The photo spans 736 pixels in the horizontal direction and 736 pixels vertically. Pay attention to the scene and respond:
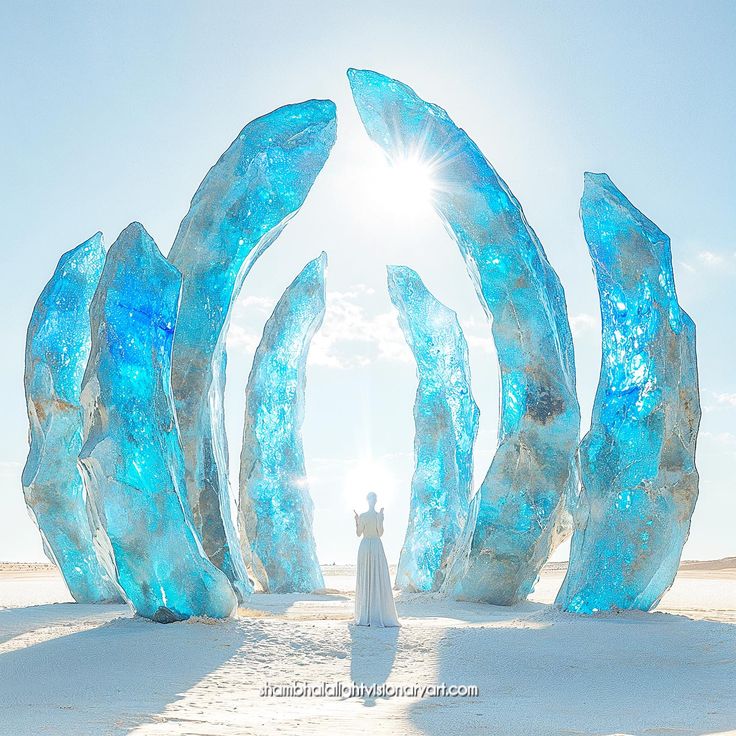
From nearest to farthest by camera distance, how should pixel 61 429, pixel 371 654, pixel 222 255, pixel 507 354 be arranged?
pixel 371 654
pixel 222 255
pixel 507 354
pixel 61 429

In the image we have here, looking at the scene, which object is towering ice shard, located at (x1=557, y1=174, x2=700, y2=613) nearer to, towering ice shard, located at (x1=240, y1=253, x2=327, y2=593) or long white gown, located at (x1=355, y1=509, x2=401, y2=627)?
long white gown, located at (x1=355, y1=509, x2=401, y2=627)

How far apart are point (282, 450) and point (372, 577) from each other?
7.52 meters

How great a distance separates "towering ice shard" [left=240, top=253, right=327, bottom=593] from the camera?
1648cm

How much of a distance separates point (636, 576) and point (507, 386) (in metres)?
3.32

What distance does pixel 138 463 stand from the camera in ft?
29.1

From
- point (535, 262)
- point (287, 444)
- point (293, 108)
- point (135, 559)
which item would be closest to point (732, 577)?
point (287, 444)

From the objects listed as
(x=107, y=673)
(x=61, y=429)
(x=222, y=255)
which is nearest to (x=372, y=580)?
(x=107, y=673)

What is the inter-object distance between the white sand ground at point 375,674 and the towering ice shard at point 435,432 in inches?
222

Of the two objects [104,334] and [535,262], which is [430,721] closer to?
[104,334]

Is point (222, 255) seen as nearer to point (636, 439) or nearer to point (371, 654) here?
point (636, 439)

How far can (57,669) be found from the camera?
23.9ft

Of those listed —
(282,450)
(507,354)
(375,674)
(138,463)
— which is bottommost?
(375,674)

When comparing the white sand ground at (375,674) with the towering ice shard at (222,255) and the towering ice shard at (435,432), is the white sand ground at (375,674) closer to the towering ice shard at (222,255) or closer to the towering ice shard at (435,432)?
the towering ice shard at (222,255)

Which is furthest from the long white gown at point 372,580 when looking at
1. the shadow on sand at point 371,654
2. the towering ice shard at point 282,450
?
the towering ice shard at point 282,450
